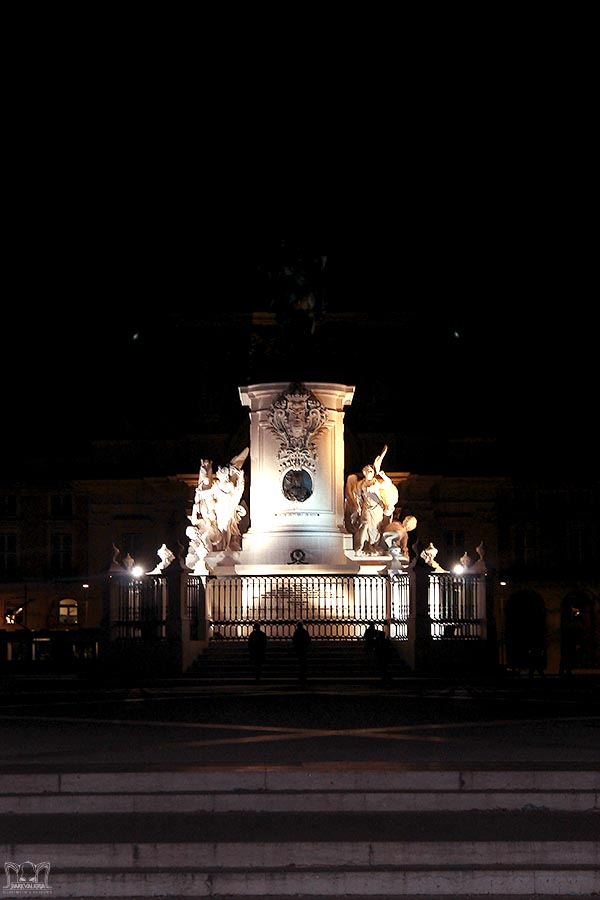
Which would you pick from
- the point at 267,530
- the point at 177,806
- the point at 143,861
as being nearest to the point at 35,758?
the point at 177,806

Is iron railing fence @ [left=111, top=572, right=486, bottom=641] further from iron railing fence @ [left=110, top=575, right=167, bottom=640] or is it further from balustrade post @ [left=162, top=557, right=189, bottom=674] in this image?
balustrade post @ [left=162, top=557, right=189, bottom=674]

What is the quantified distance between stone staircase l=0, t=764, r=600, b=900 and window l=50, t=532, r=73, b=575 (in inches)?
2843

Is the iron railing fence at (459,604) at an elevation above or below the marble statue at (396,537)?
below

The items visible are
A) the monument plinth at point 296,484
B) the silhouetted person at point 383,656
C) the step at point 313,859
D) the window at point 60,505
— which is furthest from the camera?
the window at point 60,505

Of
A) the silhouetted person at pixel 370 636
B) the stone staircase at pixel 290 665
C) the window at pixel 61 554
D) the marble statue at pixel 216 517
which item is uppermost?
the window at pixel 61 554

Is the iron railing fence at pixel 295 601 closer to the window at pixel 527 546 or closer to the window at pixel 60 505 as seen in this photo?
the window at pixel 527 546

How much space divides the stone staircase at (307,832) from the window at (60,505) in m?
73.2

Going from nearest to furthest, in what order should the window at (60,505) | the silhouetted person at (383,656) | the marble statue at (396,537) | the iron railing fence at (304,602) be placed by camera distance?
the silhouetted person at (383,656) → the iron railing fence at (304,602) → the marble statue at (396,537) → the window at (60,505)

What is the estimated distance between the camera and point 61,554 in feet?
291

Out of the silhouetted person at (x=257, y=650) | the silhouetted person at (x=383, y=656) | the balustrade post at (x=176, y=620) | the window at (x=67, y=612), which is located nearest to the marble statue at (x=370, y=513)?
the silhouetted person at (x=383, y=656)

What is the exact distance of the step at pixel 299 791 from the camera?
15.4 m

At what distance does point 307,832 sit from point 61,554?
75.4m

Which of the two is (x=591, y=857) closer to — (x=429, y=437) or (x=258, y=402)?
(x=258, y=402)

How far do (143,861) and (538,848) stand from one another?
2930 millimetres
